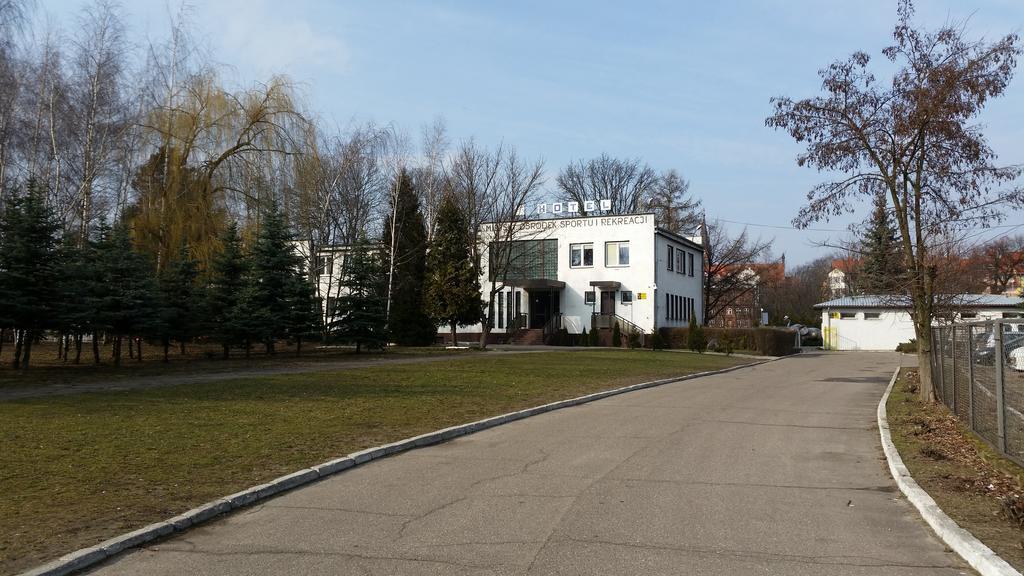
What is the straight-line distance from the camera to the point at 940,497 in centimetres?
767

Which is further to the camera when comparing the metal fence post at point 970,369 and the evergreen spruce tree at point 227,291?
the evergreen spruce tree at point 227,291

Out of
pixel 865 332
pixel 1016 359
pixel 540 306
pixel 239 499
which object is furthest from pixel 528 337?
pixel 239 499

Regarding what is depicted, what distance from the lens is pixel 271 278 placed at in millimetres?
28375

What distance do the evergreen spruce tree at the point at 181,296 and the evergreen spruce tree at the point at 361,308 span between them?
6419mm

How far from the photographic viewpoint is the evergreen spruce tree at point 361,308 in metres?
31.5

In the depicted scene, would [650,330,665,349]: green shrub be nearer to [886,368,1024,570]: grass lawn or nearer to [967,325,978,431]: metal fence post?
[886,368,1024,570]: grass lawn

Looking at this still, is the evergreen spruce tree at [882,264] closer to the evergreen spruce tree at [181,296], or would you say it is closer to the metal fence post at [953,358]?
the metal fence post at [953,358]

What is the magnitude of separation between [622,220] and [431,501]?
45.2 meters

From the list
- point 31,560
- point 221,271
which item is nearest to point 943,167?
point 31,560

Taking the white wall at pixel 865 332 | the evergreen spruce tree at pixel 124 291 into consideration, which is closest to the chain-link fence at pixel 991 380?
the evergreen spruce tree at pixel 124 291

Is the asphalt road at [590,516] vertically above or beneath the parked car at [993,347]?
beneath

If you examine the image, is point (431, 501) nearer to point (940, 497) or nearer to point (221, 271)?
point (940, 497)

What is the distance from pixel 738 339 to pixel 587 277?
10.4 m

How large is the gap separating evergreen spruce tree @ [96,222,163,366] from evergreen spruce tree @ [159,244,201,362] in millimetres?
1425
